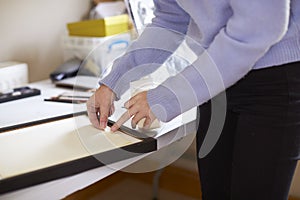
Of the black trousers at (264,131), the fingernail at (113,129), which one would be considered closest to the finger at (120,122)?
the fingernail at (113,129)

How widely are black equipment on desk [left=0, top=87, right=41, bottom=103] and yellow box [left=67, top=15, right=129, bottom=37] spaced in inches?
14.0

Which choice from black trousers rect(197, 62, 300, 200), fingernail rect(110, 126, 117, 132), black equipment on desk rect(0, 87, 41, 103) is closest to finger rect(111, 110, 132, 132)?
fingernail rect(110, 126, 117, 132)

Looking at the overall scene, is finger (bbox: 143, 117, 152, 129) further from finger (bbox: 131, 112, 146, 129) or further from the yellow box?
the yellow box

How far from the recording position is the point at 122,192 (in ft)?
6.19

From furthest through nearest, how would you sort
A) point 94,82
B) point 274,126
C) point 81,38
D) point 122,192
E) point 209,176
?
point 122,192 < point 81,38 < point 94,82 < point 209,176 < point 274,126

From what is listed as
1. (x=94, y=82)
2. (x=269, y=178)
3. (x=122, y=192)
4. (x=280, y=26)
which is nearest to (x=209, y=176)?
(x=269, y=178)

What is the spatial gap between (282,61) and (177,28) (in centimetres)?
31

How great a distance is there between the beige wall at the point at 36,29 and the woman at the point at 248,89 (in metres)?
0.75

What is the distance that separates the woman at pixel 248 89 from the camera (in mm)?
655

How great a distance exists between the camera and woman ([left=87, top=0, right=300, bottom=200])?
0.66 metres

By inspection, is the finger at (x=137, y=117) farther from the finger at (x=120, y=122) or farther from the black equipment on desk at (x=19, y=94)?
the black equipment on desk at (x=19, y=94)

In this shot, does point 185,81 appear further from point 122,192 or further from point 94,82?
point 122,192

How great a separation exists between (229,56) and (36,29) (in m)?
1.01

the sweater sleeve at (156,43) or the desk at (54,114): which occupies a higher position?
the sweater sleeve at (156,43)
